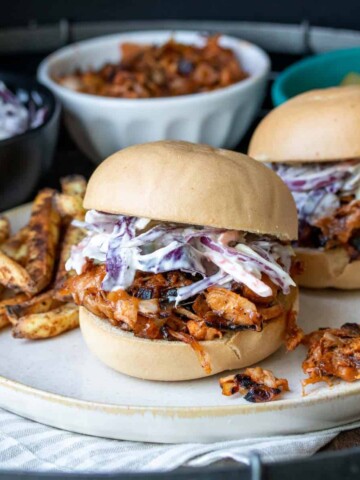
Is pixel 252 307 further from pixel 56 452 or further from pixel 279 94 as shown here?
pixel 279 94

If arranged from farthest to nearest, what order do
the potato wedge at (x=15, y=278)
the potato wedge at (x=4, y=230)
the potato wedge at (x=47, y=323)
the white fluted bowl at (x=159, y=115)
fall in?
the white fluted bowl at (x=159, y=115), the potato wedge at (x=4, y=230), the potato wedge at (x=15, y=278), the potato wedge at (x=47, y=323)

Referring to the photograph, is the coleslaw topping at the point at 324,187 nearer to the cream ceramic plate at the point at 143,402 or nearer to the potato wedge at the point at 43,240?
the cream ceramic plate at the point at 143,402

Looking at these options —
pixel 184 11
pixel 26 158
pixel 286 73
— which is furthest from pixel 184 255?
pixel 184 11

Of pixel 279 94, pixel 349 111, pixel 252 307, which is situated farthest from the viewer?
pixel 279 94

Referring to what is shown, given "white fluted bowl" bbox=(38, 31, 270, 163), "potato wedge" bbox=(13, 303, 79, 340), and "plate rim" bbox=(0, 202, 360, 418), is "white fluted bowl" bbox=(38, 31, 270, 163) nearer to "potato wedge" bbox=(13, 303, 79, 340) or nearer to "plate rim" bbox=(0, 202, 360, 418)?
"potato wedge" bbox=(13, 303, 79, 340)

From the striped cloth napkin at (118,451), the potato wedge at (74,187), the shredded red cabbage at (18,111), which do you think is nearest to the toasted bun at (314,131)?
the potato wedge at (74,187)

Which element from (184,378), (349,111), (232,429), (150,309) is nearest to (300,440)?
(232,429)
